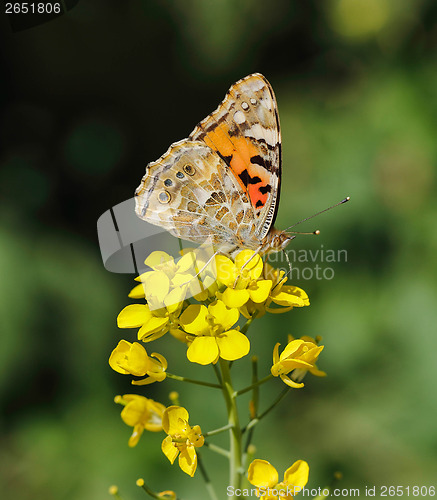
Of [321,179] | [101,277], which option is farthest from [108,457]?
[321,179]

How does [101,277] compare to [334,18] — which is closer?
[101,277]

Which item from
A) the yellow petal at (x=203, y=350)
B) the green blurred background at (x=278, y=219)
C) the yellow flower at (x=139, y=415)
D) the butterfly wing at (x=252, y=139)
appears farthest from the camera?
the green blurred background at (x=278, y=219)

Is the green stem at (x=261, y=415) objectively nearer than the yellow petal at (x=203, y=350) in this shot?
No

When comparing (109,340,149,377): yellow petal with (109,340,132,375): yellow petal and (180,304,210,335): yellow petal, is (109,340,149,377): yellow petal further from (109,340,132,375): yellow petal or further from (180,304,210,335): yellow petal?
(180,304,210,335): yellow petal

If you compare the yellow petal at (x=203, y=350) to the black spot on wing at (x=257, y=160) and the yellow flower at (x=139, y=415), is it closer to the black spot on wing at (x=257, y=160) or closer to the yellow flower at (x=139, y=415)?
the yellow flower at (x=139, y=415)

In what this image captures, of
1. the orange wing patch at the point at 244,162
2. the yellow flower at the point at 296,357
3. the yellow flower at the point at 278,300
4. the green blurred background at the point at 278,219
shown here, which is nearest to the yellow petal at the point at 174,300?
the yellow flower at the point at 278,300

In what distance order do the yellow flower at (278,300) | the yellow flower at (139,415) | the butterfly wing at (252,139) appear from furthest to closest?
1. the butterfly wing at (252,139)
2. the yellow flower at (139,415)
3. the yellow flower at (278,300)

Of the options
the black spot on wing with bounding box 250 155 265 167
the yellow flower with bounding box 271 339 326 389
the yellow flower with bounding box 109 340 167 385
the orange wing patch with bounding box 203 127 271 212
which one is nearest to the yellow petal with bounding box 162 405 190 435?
the yellow flower with bounding box 109 340 167 385

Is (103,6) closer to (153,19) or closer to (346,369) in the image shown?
(153,19)
